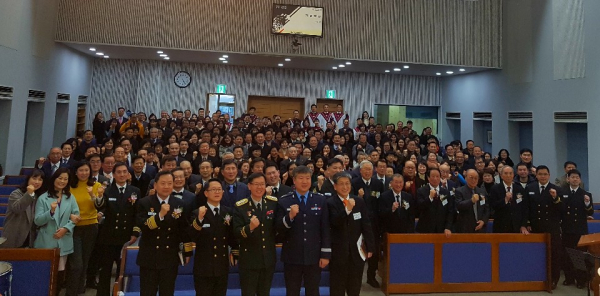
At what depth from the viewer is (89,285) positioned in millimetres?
4605

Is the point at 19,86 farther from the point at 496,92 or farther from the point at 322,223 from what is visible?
the point at 496,92

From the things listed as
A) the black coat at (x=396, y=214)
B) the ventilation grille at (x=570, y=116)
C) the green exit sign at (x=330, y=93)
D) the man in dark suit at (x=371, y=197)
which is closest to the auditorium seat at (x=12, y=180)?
the man in dark suit at (x=371, y=197)

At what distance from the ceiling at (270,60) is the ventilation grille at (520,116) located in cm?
157

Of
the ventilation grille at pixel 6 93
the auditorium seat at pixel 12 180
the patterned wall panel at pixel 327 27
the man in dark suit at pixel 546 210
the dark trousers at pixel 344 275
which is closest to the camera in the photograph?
the dark trousers at pixel 344 275

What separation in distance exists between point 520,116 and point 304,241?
946 centimetres

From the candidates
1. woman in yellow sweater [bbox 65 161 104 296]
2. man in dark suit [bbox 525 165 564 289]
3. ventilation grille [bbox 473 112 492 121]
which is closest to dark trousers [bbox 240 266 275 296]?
woman in yellow sweater [bbox 65 161 104 296]

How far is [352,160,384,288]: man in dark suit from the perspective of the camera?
504cm

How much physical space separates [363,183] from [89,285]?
143 inches

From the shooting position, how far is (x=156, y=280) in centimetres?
334

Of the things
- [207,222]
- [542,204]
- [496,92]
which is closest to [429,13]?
[496,92]

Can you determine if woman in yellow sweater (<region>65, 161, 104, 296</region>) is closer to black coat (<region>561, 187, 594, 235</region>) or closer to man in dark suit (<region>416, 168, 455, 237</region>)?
man in dark suit (<region>416, 168, 455, 237</region>)

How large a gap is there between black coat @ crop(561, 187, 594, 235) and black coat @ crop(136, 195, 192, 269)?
5.09 meters

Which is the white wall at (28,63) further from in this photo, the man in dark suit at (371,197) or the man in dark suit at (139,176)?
the man in dark suit at (371,197)

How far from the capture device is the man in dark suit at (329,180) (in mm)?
4520
